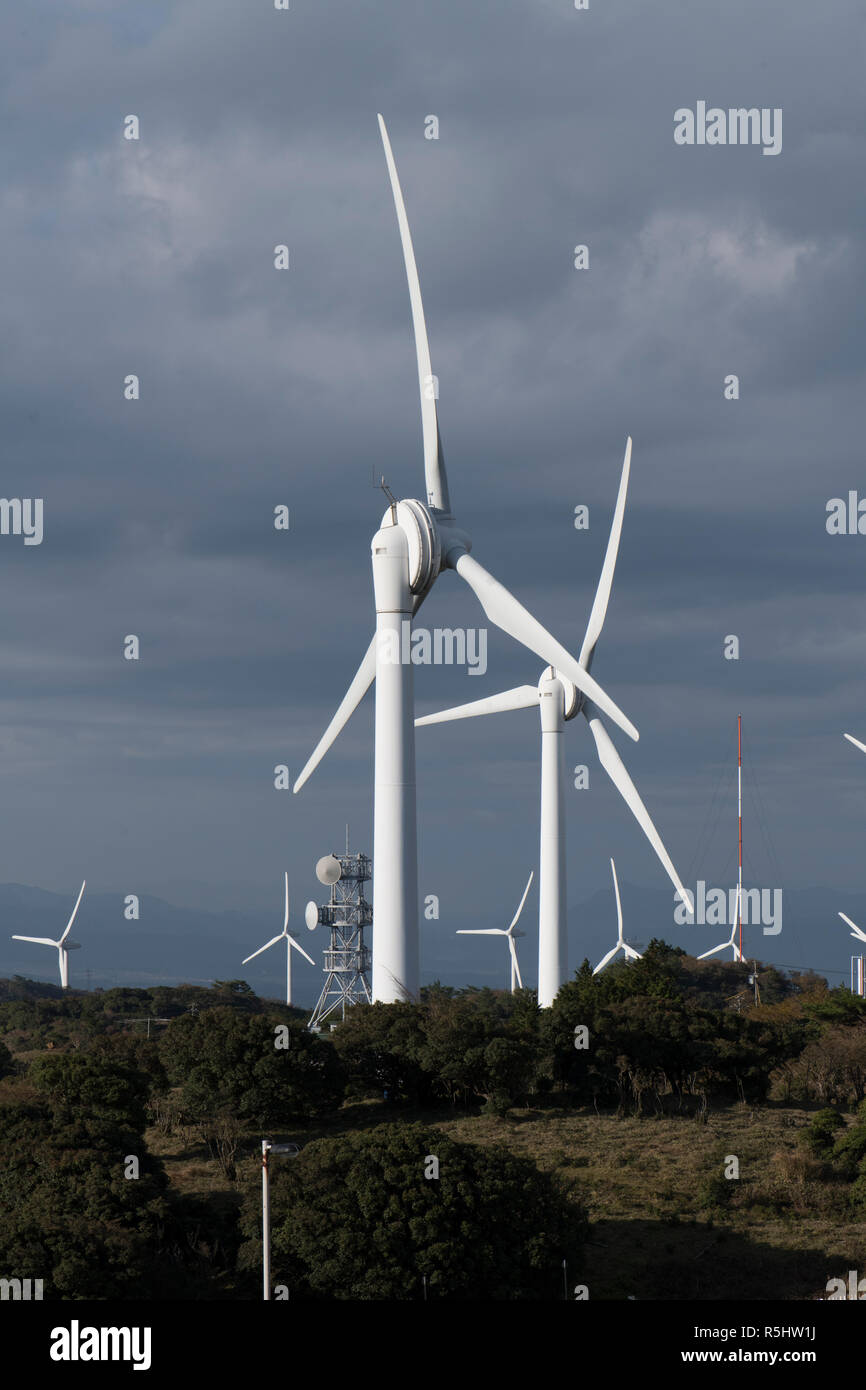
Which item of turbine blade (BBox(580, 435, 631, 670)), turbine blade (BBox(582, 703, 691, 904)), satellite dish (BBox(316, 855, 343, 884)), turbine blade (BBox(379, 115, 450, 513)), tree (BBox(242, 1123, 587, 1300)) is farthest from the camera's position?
satellite dish (BBox(316, 855, 343, 884))

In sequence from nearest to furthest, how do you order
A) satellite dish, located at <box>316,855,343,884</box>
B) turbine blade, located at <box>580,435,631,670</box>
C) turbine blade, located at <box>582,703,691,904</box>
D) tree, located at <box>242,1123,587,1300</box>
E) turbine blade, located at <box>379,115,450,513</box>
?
1. tree, located at <box>242,1123,587,1300</box>
2. turbine blade, located at <box>582,703,691,904</box>
3. turbine blade, located at <box>379,115,450,513</box>
4. turbine blade, located at <box>580,435,631,670</box>
5. satellite dish, located at <box>316,855,343,884</box>

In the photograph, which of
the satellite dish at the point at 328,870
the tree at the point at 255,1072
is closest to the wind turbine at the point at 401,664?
the tree at the point at 255,1072

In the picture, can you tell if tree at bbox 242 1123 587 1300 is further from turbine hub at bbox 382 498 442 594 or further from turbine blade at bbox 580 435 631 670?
turbine blade at bbox 580 435 631 670

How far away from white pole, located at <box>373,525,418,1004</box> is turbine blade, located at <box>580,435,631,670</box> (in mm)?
16385

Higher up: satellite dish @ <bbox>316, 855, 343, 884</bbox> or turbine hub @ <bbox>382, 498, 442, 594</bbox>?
turbine hub @ <bbox>382, 498, 442, 594</bbox>

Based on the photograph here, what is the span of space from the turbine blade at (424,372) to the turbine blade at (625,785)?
49.2ft

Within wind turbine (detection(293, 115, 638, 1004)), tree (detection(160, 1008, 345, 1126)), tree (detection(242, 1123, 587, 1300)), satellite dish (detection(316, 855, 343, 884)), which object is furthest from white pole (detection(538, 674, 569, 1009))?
tree (detection(242, 1123, 587, 1300))

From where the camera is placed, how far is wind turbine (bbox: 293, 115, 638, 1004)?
206ft

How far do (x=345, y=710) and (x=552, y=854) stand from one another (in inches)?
827

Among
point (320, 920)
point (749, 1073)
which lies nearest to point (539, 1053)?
point (749, 1073)

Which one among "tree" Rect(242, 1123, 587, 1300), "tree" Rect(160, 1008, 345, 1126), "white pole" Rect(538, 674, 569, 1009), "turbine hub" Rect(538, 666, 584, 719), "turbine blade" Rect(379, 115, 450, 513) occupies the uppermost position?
"turbine blade" Rect(379, 115, 450, 513)

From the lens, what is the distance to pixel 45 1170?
40.0 metres

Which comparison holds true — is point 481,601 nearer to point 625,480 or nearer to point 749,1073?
point 625,480

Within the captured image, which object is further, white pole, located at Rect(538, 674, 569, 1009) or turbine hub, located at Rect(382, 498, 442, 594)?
white pole, located at Rect(538, 674, 569, 1009)
